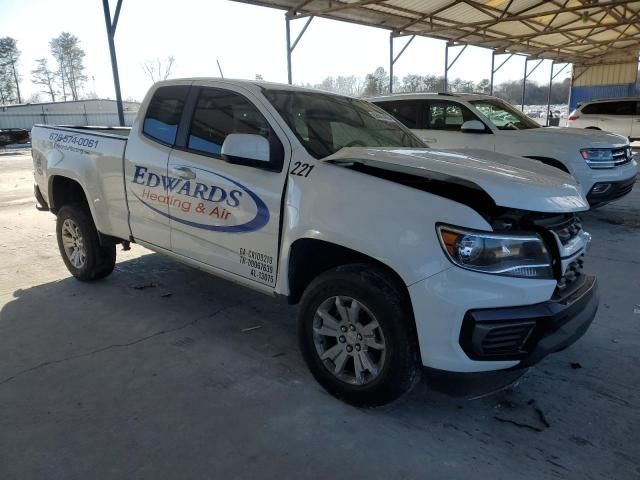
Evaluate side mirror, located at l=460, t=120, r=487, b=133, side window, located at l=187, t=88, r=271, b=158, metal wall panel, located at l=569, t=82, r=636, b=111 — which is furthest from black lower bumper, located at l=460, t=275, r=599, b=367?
metal wall panel, located at l=569, t=82, r=636, b=111

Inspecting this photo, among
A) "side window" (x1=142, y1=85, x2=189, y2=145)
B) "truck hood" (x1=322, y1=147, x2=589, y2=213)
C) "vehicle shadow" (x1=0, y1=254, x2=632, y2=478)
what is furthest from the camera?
"side window" (x1=142, y1=85, x2=189, y2=145)

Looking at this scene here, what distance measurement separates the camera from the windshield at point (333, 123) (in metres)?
3.21

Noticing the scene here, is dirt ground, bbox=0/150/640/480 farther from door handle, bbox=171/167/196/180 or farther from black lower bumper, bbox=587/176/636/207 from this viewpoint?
black lower bumper, bbox=587/176/636/207

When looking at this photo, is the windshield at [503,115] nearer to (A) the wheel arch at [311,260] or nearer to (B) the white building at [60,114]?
(A) the wheel arch at [311,260]

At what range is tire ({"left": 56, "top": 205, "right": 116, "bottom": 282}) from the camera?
4.68m

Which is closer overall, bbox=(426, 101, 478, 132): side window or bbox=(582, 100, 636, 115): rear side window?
bbox=(426, 101, 478, 132): side window

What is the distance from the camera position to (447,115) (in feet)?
25.6

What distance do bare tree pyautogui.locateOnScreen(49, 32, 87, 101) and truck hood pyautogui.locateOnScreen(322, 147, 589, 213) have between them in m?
83.6

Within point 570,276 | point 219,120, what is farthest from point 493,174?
point 219,120

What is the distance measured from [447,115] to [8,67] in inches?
3192

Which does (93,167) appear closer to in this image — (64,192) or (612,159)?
(64,192)

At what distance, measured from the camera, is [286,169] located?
2.99 metres

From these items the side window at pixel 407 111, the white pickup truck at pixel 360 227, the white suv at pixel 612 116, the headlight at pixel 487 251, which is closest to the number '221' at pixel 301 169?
the white pickup truck at pixel 360 227

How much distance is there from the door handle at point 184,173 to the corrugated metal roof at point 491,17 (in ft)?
33.5
